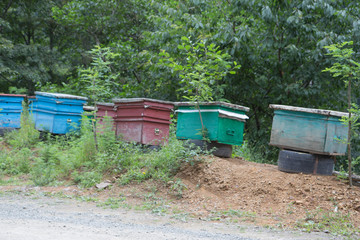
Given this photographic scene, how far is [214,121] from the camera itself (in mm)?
7828

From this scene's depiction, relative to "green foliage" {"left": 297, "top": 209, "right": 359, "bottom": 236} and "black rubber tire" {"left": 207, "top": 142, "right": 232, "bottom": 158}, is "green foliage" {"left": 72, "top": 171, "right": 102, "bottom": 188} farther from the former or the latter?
"green foliage" {"left": 297, "top": 209, "right": 359, "bottom": 236}

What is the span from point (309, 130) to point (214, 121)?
1790mm

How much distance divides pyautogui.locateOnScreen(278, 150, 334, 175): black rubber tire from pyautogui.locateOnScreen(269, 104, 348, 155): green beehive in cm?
11

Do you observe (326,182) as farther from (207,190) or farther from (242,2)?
(242,2)

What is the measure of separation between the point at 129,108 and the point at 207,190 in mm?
3384

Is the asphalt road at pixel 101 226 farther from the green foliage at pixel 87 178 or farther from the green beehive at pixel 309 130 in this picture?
the green beehive at pixel 309 130

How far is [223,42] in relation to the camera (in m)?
11.5

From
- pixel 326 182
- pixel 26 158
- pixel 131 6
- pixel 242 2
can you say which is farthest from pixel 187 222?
pixel 131 6

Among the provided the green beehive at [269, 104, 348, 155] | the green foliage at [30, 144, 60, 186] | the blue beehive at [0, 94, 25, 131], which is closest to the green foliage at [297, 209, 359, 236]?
the green beehive at [269, 104, 348, 155]

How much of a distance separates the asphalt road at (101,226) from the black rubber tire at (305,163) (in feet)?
6.65

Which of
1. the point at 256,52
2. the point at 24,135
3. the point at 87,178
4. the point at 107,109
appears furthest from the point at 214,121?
the point at 24,135

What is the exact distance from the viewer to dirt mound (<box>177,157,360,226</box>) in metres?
6.15

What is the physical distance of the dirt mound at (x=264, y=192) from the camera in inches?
242

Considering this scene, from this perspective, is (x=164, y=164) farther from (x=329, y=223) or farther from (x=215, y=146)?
(x=329, y=223)
